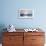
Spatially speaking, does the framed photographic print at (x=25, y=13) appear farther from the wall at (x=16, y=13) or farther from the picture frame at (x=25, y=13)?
the wall at (x=16, y=13)

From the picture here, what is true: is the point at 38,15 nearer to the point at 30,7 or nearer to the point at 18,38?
the point at 30,7

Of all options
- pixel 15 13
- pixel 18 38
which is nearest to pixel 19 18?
pixel 15 13

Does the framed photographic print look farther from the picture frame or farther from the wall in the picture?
the wall

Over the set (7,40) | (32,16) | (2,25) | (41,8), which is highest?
(41,8)

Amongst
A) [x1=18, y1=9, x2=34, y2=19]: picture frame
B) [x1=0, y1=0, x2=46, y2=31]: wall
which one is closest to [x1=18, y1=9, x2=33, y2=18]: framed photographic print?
[x1=18, y1=9, x2=34, y2=19]: picture frame

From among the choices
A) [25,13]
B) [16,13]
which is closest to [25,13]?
[25,13]

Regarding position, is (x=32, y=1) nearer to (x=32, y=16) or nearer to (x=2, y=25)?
(x=32, y=16)

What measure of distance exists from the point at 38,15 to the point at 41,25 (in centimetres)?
34

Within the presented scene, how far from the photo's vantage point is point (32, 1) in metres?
4.02

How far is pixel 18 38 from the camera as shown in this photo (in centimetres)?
357

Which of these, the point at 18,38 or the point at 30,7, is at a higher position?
the point at 30,7

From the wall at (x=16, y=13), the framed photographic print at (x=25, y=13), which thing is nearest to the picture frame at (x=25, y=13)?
the framed photographic print at (x=25, y=13)

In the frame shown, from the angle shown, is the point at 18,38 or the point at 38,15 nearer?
the point at 18,38

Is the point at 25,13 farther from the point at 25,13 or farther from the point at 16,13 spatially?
the point at 16,13
